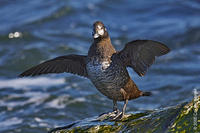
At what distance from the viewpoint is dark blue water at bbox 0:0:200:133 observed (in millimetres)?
9398

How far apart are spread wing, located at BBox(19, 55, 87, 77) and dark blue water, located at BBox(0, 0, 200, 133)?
102 inches

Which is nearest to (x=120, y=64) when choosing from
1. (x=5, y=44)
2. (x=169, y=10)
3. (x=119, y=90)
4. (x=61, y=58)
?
(x=119, y=90)

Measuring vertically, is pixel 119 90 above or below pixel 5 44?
below

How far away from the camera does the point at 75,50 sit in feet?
39.1

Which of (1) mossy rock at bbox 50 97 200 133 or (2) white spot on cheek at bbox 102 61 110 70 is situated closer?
(1) mossy rock at bbox 50 97 200 133

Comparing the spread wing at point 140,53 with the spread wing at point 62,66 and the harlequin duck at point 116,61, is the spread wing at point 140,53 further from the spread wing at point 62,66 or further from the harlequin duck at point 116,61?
the spread wing at point 62,66

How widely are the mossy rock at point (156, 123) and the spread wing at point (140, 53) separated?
2.28 ft

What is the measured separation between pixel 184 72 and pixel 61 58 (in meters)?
5.45

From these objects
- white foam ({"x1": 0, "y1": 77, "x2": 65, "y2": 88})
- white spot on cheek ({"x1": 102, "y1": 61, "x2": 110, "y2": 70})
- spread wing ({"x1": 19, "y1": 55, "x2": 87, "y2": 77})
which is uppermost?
spread wing ({"x1": 19, "y1": 55, "x2": 87, "y2": 77})

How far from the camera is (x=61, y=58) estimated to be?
605 cm

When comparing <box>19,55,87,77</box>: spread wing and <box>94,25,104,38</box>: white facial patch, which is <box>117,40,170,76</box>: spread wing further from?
<box>19,55,87,77</box>: spread wing

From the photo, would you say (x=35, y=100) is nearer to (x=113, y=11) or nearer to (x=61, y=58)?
(x=61, y=58)

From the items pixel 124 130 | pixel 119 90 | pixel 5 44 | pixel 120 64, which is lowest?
pixel 124 130

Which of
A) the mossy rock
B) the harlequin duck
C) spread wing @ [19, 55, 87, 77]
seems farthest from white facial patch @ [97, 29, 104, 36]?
the mossy rock
